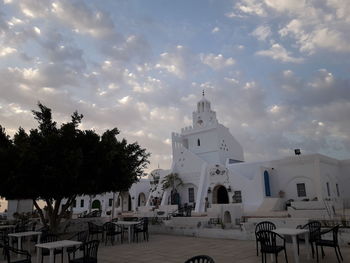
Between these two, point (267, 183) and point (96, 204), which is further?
point (96, 204)

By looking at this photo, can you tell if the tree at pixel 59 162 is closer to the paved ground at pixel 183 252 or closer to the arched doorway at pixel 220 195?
the paved ground at pixel 183 252

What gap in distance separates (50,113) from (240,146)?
24877 mm

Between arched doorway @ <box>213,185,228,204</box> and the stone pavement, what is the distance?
50.9 ft

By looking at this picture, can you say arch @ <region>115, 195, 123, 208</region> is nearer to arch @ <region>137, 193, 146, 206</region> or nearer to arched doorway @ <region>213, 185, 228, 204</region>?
arch @ <region>137, 193, 146, 206</region>

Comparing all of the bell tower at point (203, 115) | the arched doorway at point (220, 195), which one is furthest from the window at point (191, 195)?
the bell tower at point (203, 115)

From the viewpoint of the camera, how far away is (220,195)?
2677cm

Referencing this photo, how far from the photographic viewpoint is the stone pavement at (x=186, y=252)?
743cm

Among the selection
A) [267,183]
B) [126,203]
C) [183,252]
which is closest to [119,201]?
[126,203]

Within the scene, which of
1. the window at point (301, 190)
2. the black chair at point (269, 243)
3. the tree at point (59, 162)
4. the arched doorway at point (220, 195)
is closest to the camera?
the black chair at point (269, 243)

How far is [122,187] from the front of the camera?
1337 cm

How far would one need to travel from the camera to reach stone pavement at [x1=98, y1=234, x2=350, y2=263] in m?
7.43

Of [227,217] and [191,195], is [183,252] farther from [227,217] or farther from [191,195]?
[191,195]

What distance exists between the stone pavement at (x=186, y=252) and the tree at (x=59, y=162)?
9.34ft

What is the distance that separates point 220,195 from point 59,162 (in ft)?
61.0
